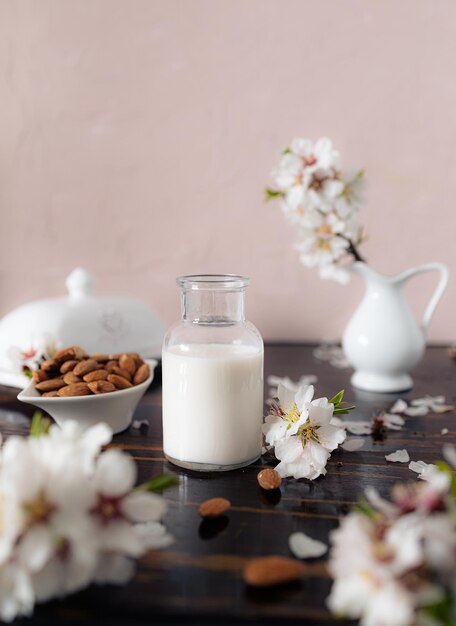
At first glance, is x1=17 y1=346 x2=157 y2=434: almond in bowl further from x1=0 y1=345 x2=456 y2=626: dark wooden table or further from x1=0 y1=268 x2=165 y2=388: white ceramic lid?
x1=0 y1=268 x2=165 y2=388: white ceramic lid

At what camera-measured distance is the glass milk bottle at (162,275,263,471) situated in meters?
0.68

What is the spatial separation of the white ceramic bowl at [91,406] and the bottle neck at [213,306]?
141 millimetres

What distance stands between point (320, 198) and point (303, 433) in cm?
44

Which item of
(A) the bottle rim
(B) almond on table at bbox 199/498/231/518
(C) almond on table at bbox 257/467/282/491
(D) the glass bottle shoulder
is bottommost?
(C) almond on table at bbox 257/467/282/491

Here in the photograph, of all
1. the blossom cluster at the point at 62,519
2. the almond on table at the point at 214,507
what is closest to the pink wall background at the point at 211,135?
the almond on table at the point at 214,507

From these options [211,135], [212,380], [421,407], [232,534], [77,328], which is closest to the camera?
[232,534]

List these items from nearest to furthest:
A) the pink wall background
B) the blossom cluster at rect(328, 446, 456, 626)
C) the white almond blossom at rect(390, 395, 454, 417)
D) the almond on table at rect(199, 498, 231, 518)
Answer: the blossom cluster at rect(328, 446, 456, 626)
the almond on table at rect(199, 498, 231, 518)
the white almond blossom at rect(390, 395, 454, 417)
the pink wall background

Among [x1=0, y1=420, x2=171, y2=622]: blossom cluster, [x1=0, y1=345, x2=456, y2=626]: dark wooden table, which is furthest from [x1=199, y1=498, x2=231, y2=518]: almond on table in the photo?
[x1=0, y1=420, x2=171, y2=622]: blossom cluster

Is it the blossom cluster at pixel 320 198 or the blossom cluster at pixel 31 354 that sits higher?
the blossom cluster at pixel 320 198

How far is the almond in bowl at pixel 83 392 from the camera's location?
751 millimetres

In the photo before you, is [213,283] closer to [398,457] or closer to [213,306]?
[213,306]

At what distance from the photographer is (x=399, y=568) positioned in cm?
39

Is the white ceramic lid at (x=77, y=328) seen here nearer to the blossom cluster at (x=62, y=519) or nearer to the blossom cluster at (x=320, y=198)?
the blossom cluster at (x=320, y=198)

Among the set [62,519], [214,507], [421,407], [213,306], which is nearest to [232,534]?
[214,507]
